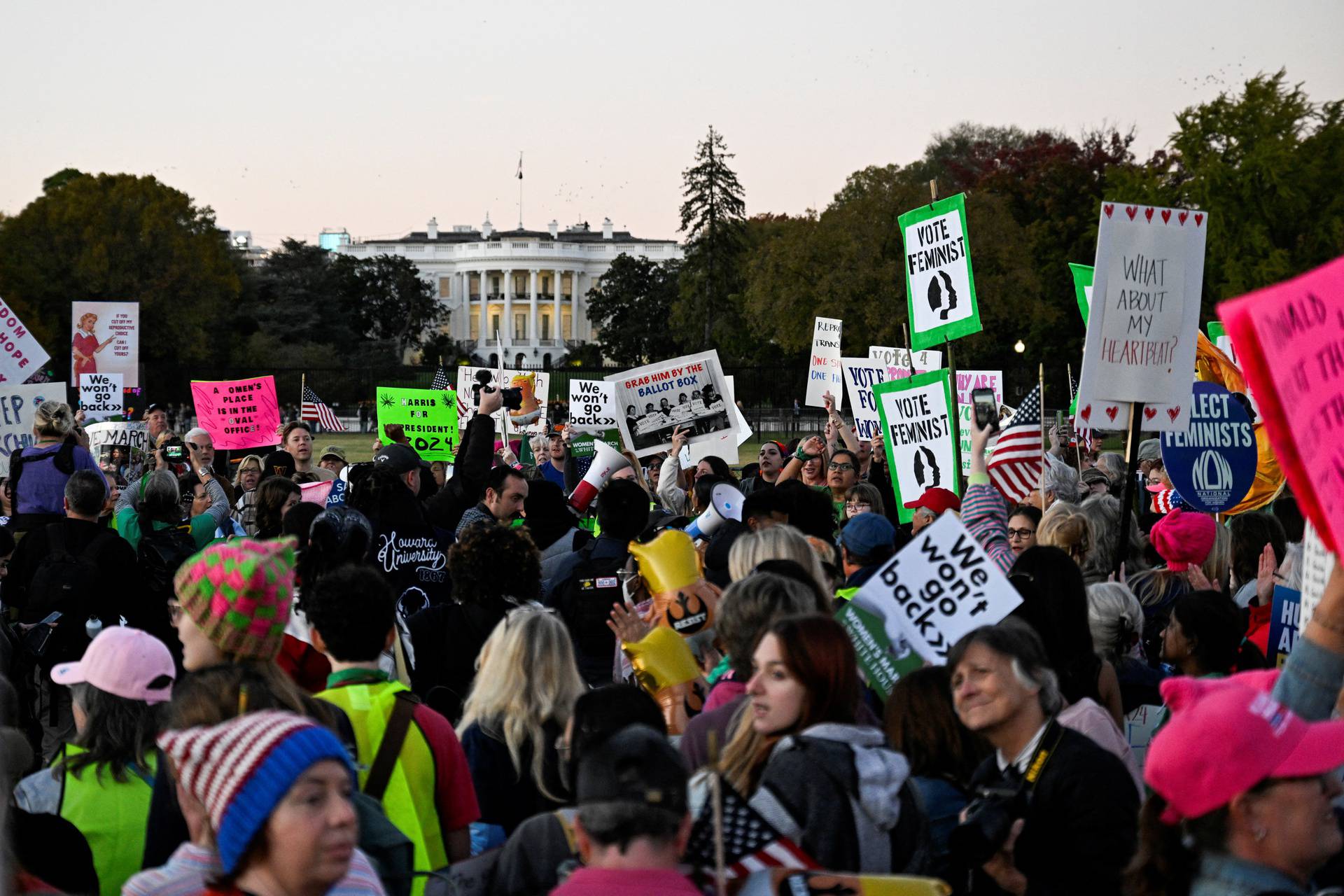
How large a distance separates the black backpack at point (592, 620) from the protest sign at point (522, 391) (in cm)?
964

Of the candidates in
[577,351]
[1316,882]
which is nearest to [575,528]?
[1316,882]

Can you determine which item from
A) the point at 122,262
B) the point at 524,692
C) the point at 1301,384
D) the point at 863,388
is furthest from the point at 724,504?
the point at 122,262

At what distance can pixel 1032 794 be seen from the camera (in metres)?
3.17

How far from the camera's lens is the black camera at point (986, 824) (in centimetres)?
304

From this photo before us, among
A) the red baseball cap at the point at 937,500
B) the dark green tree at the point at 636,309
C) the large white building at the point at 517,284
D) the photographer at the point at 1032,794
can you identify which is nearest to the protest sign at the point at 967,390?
the red baseball cap at the point at 937,500

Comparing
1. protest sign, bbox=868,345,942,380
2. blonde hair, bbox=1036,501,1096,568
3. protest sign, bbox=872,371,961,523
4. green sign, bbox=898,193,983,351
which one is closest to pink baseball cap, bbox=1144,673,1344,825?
blonde hair, bbox=1036,501,1096,568

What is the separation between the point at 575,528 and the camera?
24.5 ft

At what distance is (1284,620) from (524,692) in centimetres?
270

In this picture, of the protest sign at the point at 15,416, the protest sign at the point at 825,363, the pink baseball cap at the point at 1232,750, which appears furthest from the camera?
the protest sign at the point at 825,363

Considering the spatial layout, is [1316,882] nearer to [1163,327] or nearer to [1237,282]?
[1163,327]

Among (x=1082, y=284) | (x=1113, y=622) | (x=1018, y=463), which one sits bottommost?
(x=1113, y=622)

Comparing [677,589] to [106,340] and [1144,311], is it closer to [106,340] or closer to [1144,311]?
[1144,311]

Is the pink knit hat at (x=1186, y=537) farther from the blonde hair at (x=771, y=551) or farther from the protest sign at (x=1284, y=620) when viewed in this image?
the blonde hair at (x=771, y=551)

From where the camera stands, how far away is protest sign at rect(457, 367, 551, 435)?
16.6 m
